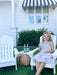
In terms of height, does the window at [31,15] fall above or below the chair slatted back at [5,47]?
above

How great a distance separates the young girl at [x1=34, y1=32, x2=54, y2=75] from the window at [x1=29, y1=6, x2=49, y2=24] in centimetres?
562

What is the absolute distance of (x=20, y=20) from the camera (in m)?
9.72

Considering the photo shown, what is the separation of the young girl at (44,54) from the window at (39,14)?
18.5 feet

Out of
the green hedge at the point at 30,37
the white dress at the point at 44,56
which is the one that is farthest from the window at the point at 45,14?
the white dress at the point at 44,56

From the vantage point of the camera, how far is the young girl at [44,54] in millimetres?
3652

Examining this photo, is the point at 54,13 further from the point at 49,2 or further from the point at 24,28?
the point at 24,28

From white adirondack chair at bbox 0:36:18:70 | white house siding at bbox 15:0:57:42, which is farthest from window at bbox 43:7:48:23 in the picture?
white adirondack chair at bbox 0:36:18:70


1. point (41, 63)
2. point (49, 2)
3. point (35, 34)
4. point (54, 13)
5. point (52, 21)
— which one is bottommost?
point (41, 63)

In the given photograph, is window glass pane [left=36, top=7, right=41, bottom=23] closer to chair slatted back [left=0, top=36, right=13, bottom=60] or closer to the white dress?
chair slatted back [left=0, top=36, right=13, bottom=60]

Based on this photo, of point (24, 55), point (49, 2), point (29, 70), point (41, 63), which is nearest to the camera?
point (41, 63)

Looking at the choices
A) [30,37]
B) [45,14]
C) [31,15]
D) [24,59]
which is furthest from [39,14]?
[24,59]

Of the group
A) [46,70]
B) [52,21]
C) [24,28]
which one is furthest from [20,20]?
[46,70]

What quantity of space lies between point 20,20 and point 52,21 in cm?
243

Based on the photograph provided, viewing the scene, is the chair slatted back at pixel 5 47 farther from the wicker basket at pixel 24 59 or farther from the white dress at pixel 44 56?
the white dress at pixel 44 56
